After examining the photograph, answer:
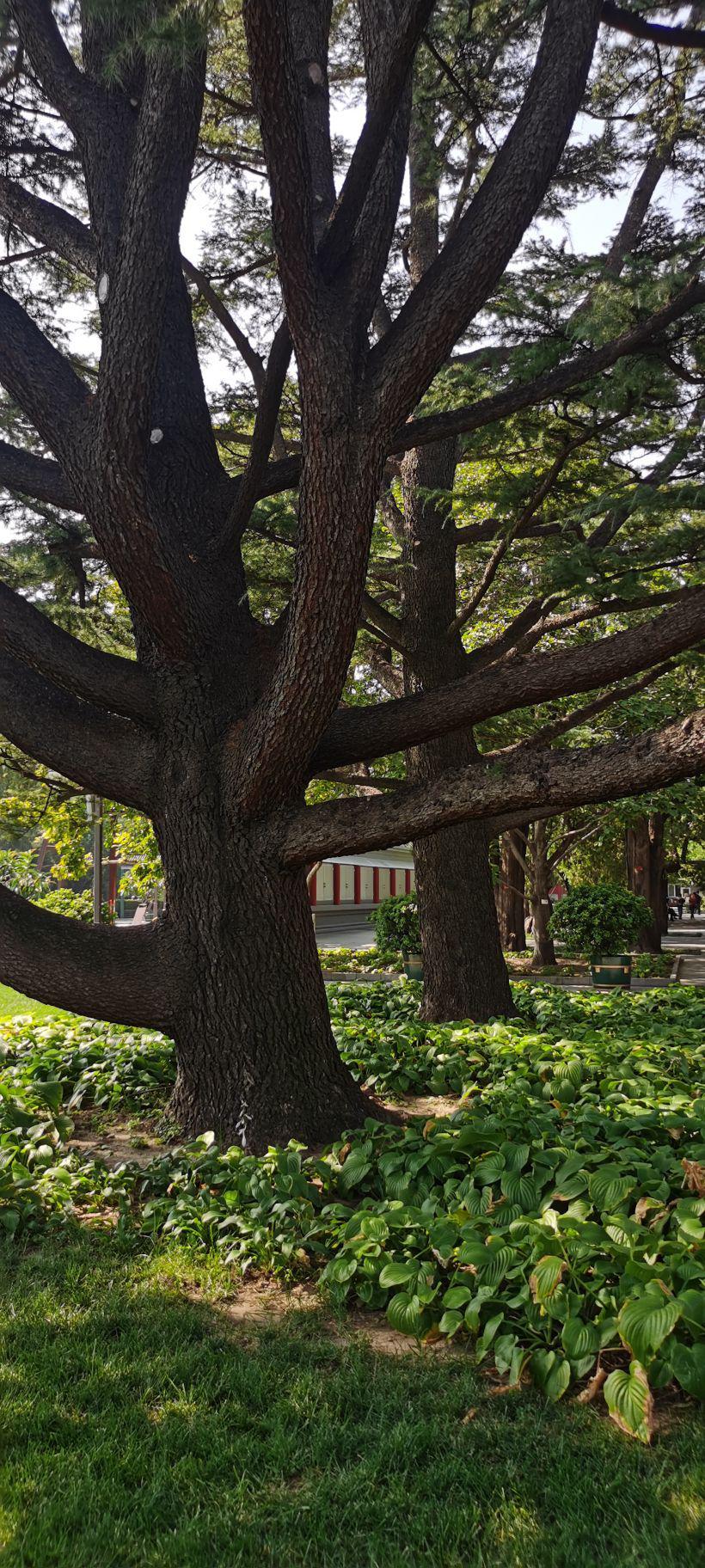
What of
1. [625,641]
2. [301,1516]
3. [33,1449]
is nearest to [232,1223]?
[33,1449]

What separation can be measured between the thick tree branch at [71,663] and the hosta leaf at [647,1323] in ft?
12.7

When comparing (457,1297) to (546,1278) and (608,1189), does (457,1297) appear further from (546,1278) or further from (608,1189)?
(608,1189)

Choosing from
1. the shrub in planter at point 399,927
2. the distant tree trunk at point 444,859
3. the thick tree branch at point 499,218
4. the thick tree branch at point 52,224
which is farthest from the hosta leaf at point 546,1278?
the shrub in planter at point 399,927

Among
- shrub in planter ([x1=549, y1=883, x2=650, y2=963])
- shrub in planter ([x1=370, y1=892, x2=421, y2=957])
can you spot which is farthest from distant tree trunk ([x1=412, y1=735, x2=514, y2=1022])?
shrub in planter ([x1=549, y1=883, x2=650, y2=963])

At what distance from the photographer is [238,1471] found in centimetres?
271

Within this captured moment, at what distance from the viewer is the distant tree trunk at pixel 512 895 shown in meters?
19.5

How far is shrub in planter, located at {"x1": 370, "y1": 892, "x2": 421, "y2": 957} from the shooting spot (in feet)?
53.5

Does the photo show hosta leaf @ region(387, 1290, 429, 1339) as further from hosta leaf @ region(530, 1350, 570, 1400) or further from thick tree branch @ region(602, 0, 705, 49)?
thick tree branch @ region(602, 0, 705, 49)

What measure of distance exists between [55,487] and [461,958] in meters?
4.77

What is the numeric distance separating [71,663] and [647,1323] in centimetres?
412

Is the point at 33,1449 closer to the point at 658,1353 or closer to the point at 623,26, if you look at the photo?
the point at 658,1353

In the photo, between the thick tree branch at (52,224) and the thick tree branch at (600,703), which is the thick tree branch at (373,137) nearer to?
the thick tree branch at (52,224)

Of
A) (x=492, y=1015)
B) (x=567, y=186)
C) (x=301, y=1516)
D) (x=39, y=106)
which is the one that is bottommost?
(x=301, y=1516)

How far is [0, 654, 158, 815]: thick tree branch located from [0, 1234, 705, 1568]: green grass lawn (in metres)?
2.85
